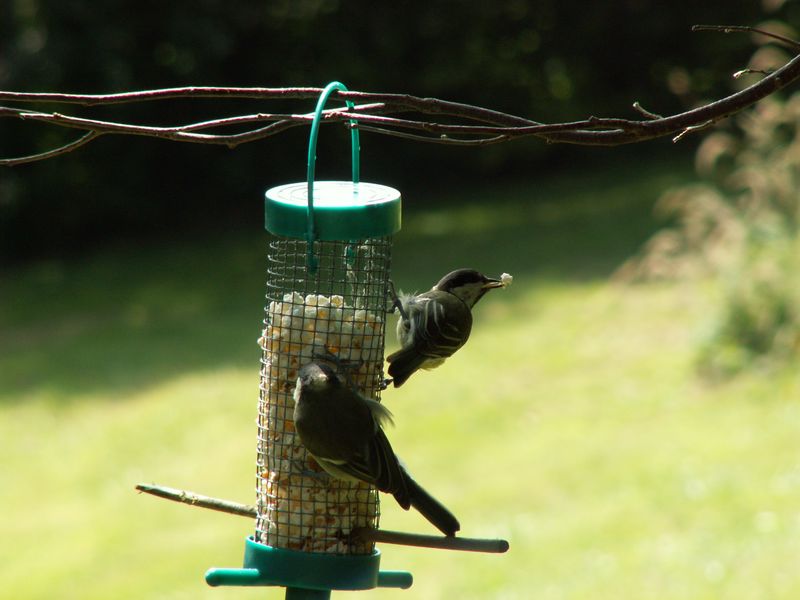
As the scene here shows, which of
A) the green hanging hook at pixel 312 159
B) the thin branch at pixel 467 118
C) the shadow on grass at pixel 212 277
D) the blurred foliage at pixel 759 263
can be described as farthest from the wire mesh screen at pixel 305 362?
Answer: the shadow on grass at pixel 212 277

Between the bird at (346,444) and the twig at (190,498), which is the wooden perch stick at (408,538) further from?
the bird at (346,444)

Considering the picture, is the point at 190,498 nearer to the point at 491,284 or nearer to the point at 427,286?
the point at 491,284

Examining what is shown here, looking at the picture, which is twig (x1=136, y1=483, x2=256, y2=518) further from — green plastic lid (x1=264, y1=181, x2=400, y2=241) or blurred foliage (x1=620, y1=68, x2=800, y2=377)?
blurred foliage (x1=620, y1=68, x2=800, y2=377)

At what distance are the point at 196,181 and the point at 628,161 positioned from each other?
7.85m

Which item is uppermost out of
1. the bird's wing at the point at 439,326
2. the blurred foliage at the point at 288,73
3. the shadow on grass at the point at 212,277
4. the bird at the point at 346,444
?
the blurred foliage at the point at 288,73

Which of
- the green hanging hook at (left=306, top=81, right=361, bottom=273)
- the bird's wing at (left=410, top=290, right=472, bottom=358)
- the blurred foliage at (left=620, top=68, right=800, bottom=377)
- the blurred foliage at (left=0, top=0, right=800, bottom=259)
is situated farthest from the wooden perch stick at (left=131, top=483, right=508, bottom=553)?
the blurred foliage at (left=0, top=0, right=800, bottom=259)

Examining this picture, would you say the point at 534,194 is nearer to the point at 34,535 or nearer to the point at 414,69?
the point at 414,69

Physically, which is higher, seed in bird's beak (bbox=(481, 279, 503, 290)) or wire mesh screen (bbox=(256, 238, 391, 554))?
seed in bird's beak (bbox=(481, 279, 503, 290))

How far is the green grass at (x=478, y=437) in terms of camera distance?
7.67 m

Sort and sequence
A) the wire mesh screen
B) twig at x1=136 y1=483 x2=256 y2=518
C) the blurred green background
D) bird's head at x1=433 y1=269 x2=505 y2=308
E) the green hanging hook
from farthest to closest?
the blurred green background < bird's head at x1=433 y1=269 x2=505 y2=308 < the wire mesh screen < twig at x1=136 y1=483 x2=256 y2=518 < the green hanging hook

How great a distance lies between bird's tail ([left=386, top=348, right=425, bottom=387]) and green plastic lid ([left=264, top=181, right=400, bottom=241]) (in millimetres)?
778

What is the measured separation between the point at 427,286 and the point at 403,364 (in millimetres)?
9283

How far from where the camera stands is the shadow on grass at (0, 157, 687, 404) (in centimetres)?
1234

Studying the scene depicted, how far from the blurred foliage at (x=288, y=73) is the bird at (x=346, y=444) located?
9987 millimetres
